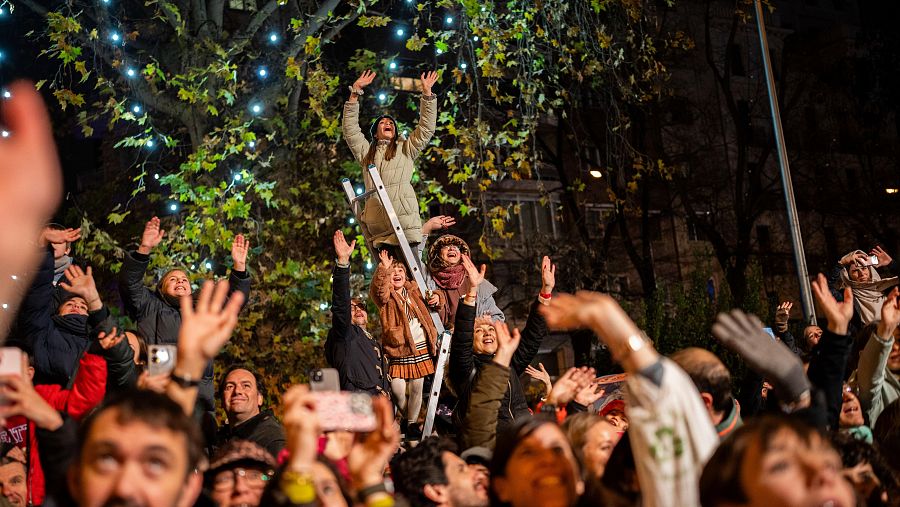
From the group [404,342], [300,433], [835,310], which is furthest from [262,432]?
[835,310]

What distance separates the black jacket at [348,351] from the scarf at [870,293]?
4.11m

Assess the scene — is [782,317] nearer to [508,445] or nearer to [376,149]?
[376,149]

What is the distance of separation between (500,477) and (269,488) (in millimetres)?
924

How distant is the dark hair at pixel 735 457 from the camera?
3119 mm

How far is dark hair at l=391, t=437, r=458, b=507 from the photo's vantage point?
14.8 ft

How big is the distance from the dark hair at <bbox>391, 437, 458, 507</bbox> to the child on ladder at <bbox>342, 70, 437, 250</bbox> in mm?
3799

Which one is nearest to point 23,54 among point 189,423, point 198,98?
point 198,98

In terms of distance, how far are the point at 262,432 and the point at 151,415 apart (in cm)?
272

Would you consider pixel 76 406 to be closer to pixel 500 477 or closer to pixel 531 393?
pixel 500 477

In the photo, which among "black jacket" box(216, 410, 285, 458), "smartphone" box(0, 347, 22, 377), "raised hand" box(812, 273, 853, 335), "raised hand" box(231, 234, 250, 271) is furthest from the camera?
"raised hand" box(231, 234, 250, 271)

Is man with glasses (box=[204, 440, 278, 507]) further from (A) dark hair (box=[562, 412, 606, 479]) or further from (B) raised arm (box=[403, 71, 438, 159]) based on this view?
(B) raised arm (box=[403, 71, 438, 159])

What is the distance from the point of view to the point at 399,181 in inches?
336

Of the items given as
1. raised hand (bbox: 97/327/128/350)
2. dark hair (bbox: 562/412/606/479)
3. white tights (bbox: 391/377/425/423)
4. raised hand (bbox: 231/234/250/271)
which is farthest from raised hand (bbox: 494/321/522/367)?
white tights (bbox: 391/377/425/423)

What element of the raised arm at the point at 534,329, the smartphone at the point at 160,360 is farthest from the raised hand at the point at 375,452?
the raised arm at the point at 534,329
